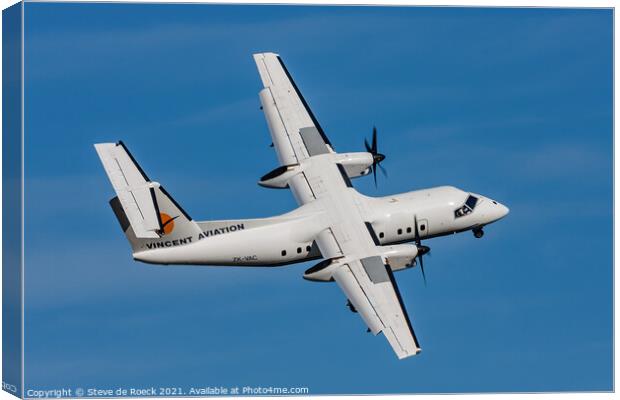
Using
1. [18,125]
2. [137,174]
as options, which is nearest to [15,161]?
[18,125]

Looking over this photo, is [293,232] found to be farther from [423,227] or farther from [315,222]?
[423,227]

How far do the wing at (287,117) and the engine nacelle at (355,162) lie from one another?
880 mm

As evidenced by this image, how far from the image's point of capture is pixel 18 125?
48.5m

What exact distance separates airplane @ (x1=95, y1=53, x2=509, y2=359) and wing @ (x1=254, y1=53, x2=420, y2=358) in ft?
0.15

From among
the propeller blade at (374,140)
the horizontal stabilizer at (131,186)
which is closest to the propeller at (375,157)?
the propeller blade at (374,140)

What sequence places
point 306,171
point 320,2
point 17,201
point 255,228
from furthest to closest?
1. point 306,171
2. point 255,228
3. point 320,2
4. point 17,201

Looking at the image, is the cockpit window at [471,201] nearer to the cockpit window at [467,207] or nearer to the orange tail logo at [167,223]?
the cockpit window at [467,207]

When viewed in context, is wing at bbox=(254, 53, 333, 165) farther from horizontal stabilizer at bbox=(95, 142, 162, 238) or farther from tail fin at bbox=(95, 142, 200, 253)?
horizontal stabilizer at bbox=(95, 142, 162, 238)

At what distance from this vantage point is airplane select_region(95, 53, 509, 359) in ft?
172

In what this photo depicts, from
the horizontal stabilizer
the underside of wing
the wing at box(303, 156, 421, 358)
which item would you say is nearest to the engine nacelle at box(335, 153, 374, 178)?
the wing at box(303, 156, 421, 358)

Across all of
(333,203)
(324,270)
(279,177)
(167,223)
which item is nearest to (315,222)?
(333,203)

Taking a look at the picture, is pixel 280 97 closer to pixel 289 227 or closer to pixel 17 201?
pixel 289 227

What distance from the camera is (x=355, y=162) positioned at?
6078cm

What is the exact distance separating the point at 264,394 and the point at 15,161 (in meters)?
12.9
